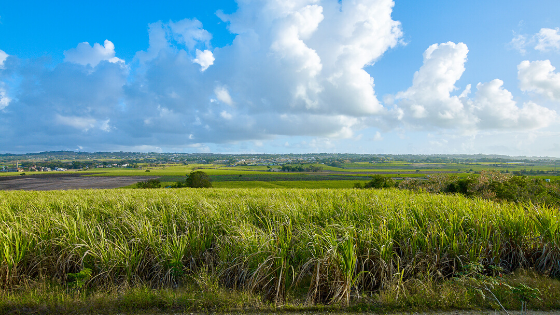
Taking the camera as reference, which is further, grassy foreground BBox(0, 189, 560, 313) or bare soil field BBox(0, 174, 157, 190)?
bare soil field BBox(0, 174, 157, 190)

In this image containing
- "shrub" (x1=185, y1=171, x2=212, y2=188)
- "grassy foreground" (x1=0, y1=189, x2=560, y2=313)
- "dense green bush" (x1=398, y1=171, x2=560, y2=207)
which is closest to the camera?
"grassy foreground" (x1=0, y1=189, x2=560, y2=313)

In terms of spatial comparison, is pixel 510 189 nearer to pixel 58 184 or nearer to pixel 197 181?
pixel 197 181

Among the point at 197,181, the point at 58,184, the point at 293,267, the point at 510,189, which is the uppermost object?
the point at 293,267

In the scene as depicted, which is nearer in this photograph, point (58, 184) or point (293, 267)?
point (293, 267)

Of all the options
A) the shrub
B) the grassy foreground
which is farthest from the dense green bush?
the shrub

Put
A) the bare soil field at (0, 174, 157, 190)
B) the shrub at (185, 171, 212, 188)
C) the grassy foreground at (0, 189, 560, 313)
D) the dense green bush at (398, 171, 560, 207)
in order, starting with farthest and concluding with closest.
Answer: the bare soil field at (0, 174, 157, 190), the shrub at (185, 171, 212, 188), the dense green bush at (398, 171, 560, 207), the grassy foreground at (0, 189, 560, 313)

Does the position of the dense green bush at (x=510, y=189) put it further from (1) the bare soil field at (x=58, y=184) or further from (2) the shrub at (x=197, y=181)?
(1) the bare soil field at (x=58, y=184)

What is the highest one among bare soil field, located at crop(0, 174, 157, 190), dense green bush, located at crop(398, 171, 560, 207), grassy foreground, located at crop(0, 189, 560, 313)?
grassy foreground, located at crop(0, 189, 560, 313)

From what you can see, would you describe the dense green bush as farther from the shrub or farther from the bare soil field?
the bare soil field

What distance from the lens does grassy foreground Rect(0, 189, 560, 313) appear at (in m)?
4.04

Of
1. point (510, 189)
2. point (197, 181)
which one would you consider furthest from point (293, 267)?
point (197, 181)

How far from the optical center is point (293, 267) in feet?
15.6

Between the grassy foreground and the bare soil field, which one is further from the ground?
the grassy foreground

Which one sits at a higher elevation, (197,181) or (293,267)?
(293,267)
